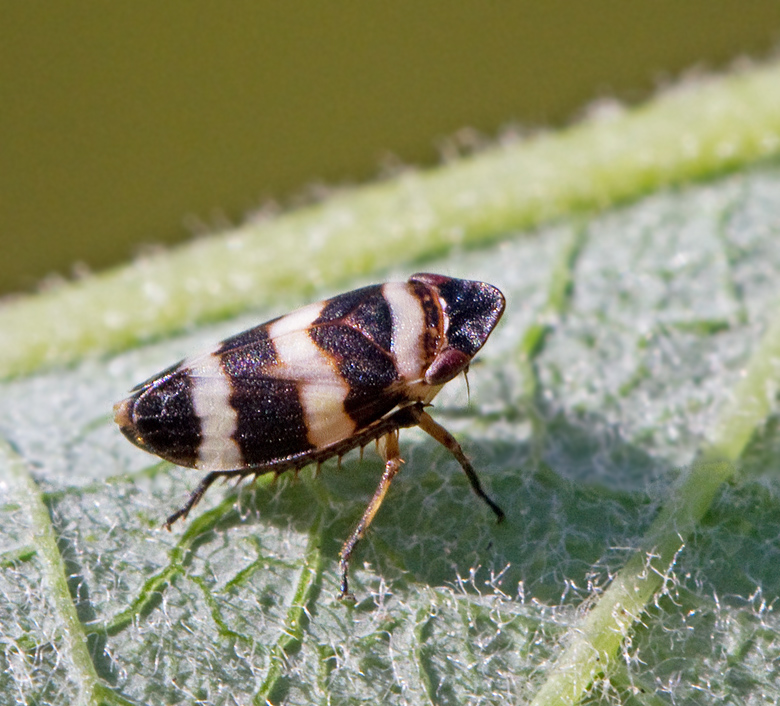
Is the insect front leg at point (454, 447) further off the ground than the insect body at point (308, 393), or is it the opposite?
the insect body at point (308, 393)

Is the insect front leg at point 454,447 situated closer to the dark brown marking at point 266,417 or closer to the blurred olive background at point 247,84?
the dark brown marking at point 266,417

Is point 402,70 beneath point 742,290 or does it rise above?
above

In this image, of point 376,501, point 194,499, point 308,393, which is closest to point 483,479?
point 376,501

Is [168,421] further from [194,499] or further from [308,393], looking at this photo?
[308,393]

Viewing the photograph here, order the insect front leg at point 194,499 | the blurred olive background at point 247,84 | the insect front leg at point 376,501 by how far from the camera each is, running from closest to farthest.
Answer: the insect front leg at point 376,501 → the insect front leg at point 194,499 → the blurred olive background at point 247,84

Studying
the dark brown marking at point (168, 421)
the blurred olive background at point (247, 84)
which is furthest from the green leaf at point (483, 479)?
the blurred olive background at point (247, 84)

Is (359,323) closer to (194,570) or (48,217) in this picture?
(194,570)

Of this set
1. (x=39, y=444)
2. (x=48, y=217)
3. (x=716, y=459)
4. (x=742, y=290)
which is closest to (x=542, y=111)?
(x=742, y=290)
